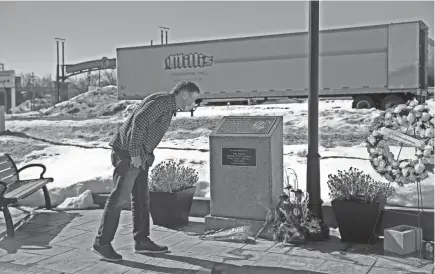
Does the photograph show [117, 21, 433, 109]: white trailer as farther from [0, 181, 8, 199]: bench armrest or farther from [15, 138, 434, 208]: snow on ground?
[0, 181, 8, 199]: bench armrest

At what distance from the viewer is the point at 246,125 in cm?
585

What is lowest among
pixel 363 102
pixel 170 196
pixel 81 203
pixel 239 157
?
pixel 81 203

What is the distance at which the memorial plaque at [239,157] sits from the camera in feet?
18.5

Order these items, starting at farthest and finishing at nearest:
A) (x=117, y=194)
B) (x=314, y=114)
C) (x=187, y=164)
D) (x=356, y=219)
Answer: (x=187, y=164)
(x=314, y=114)
(x=356, y=219)
(x=117, y=194)

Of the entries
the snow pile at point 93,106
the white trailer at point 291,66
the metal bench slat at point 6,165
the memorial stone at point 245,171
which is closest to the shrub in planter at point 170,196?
the memorial stone at point 245,171

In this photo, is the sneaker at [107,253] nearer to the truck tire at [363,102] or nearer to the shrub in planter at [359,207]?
the shrub in planter at [359,207]

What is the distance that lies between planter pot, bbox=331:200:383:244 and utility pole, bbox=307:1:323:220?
13.3 inches

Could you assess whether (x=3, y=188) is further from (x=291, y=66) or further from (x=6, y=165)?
(x=291, y=66)

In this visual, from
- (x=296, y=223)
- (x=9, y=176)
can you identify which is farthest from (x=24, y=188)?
(x=296, y=223)

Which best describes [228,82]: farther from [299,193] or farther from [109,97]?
[299,193]

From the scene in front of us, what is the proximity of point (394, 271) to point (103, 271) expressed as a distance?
2.53 meters

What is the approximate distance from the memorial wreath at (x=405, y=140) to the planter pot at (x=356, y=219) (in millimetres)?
413

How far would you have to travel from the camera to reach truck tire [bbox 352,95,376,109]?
19.0 metres

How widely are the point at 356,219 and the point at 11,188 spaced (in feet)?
14.2
